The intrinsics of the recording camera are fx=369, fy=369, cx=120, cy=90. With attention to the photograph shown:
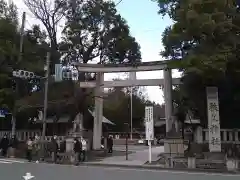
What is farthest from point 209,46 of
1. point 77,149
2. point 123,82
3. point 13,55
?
point 13,55

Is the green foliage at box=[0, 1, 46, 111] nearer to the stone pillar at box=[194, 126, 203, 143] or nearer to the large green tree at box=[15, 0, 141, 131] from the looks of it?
the large green tree at box=[15, 0, 141, 131]

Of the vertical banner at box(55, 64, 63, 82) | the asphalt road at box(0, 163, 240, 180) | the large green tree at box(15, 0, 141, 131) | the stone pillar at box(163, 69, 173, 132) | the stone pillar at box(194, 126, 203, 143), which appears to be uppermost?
the large green tree at box(15, 0, 141, 131)

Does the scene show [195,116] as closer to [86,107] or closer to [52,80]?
[86,107]

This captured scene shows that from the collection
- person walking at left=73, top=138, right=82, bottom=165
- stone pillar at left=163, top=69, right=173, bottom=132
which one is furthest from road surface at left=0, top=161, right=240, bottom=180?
stone pillar at left=163, top=69, right=173, bottom=132

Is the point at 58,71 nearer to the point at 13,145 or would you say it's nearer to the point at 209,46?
the point at 13,145

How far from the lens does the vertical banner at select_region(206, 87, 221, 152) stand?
20781 mm

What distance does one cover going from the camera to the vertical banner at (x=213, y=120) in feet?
68.2

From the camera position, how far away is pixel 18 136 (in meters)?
32.5

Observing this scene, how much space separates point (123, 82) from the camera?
2767 centimetres

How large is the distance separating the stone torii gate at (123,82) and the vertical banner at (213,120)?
371 cm

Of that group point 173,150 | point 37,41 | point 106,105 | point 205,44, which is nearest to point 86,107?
point 37,41

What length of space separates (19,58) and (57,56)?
309 cm

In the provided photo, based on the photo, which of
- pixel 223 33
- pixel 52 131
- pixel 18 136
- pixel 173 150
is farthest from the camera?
pixel 52 131

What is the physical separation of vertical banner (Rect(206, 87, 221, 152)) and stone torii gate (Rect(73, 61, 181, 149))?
371cm
